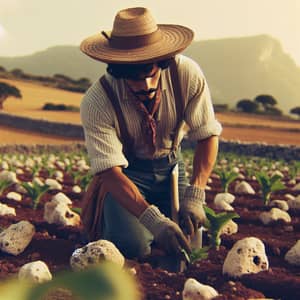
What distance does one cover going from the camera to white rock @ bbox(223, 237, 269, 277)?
Result: 325cm

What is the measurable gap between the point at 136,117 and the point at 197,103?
1.30 feet

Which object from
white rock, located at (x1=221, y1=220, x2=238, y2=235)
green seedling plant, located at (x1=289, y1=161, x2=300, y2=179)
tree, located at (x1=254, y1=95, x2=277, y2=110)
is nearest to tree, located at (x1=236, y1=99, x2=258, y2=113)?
tree, located at (x1=254, y1=95, x2=277, y2=110)

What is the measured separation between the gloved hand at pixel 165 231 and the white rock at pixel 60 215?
1.59 meters

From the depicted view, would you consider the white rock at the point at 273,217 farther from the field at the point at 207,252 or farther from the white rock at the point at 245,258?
the white rock at the point at 245,258

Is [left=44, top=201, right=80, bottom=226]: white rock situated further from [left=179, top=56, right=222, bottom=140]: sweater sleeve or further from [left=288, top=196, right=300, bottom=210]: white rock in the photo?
[left=288, top=196, right=300, bottom=210]: white rock

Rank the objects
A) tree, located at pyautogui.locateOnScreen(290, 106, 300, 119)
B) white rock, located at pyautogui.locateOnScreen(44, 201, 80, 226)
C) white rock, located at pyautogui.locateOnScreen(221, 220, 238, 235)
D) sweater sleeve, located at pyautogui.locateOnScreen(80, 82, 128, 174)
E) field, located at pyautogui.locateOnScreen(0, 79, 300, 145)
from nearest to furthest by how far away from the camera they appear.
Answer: sweater sleeve, located at pyautogui.locateOnScreen(80, 82, 128, 174) < white rock, located at pyautogui.locateOnScreen(221, 220, 238, 235) < white rock, located at pyautogui.locateOnScreen(44, 201, 80, 226) < field, located at pyautogui.locateOnScreen(0, 79, 300, 145) < tree, located at pyautogui.locateOnScreen(290, 106, 300, 119)

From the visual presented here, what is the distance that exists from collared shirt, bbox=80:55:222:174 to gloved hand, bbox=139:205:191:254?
38cm

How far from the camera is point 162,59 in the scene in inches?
137

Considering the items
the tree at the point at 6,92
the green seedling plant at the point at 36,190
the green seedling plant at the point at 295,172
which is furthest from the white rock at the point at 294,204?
the tree at the point at 6,92

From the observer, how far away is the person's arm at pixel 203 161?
12.3 ft

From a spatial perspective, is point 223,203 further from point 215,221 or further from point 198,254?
point 198,254

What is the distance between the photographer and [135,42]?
3.44 meters

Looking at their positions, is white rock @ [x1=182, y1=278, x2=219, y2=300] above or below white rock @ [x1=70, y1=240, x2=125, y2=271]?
above

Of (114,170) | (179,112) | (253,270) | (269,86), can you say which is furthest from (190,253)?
(269,86)
